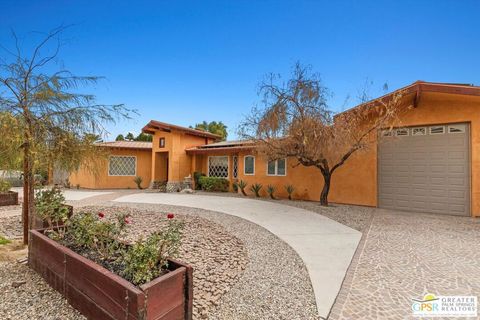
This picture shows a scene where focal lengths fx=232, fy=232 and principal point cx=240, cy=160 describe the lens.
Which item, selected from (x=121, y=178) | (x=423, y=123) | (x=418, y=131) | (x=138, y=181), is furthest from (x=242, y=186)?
(x=121, y=178)

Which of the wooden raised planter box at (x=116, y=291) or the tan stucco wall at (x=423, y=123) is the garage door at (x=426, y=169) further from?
the wooden raised planter box at (x=116, y=291)

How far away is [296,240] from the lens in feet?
18.5

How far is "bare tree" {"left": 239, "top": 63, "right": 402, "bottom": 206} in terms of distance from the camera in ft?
28.3

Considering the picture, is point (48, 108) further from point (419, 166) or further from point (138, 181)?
point (138, 181)

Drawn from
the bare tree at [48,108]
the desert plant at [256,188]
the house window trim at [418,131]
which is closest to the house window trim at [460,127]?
the house window trim at [418,131]

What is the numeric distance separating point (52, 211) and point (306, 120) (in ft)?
25.5

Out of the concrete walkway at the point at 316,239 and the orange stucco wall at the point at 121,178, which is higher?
the orange stucco wall at the point at 121,178

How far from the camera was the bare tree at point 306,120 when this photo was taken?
8.63 m

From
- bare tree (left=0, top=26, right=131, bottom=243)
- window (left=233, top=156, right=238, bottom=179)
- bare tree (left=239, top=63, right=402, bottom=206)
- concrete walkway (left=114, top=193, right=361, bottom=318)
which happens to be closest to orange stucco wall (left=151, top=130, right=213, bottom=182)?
window (left=233, top=156, right=238, bottom=179)

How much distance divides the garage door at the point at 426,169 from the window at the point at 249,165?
6945 mm

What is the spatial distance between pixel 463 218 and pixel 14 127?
42.6 ft

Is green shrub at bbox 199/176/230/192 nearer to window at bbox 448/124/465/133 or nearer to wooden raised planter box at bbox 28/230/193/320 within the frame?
window at bbox 448/124/465/133

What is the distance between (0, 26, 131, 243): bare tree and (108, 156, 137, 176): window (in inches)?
538

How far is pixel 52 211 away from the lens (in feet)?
14.7
